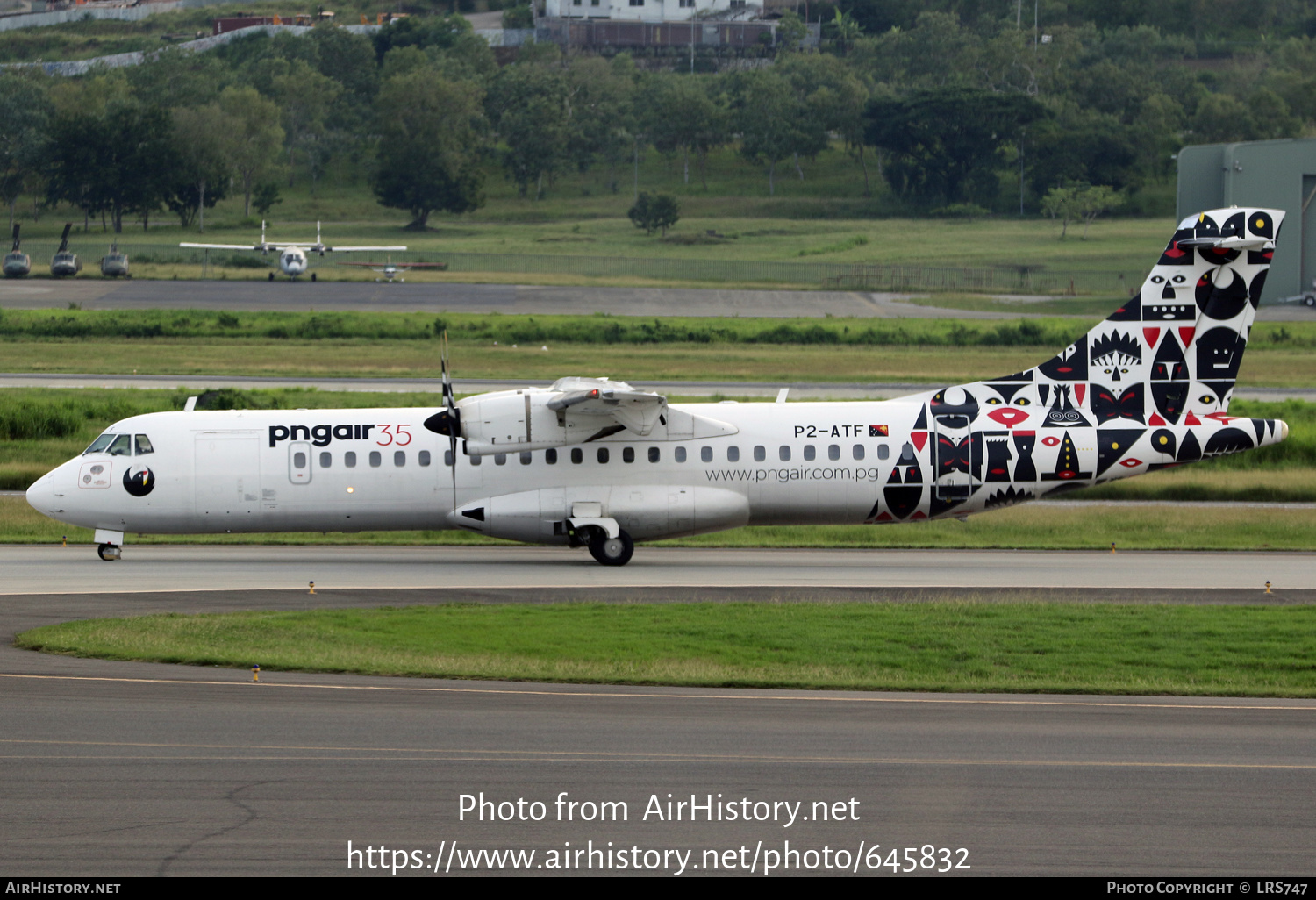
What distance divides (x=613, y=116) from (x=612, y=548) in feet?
470

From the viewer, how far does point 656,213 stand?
13238 centimetres

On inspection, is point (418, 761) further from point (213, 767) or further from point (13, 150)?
point (13, 150)

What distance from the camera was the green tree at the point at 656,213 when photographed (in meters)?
132

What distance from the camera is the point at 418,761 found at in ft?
46.1

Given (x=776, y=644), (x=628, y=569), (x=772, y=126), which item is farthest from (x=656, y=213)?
(x=776, y=644)

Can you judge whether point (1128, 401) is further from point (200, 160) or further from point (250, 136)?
point (250, 136)

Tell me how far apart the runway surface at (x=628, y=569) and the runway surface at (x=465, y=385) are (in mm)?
18918

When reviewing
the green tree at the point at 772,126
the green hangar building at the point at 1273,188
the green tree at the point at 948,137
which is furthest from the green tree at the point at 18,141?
the green hangar building at the point at 1273,188

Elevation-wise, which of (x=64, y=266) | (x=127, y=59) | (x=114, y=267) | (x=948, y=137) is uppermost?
(x=127, y=59)

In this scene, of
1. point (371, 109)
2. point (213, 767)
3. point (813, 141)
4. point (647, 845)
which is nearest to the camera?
point (647, 845)

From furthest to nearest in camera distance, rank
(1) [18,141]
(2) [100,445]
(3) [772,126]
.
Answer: (3) [772,126], (1) [18,141], (2) [100,445]

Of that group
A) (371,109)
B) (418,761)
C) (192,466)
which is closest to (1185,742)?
(418,761)

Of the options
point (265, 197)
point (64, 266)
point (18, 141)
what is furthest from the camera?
point (265, 197)

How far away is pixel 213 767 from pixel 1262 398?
45.0m
